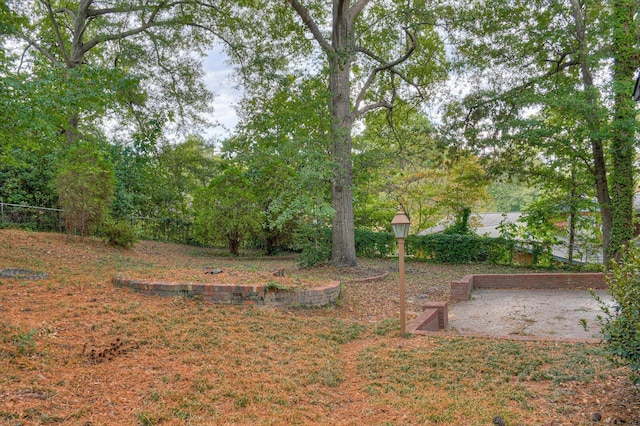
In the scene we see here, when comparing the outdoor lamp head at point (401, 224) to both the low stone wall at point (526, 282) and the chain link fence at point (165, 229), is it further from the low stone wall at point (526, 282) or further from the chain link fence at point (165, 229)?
the chain link fence at point (165, 229)

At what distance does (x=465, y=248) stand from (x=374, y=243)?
123 inches

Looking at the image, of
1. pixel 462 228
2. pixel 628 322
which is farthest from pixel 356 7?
pixel 628 322

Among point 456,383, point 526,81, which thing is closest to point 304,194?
point 456,383

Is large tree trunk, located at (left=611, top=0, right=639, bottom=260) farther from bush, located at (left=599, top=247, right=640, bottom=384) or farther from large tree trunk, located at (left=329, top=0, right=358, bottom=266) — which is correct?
bush, located at (left=599, top=247, right=640, bottom=384)

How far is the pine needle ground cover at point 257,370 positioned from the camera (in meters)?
2.62

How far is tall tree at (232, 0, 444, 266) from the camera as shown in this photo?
10.4 meters

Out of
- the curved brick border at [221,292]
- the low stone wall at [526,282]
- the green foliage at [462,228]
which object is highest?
the green foliage at [462,228]

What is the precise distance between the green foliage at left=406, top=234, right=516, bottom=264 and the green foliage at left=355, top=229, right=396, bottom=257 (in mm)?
1005

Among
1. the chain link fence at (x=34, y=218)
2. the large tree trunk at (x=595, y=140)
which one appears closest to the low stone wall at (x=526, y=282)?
the large tree trunk at (x=595, y=140)

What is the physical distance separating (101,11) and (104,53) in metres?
3.49

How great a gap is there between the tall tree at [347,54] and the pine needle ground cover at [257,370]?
533 centimetres

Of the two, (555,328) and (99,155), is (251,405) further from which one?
(99,155)

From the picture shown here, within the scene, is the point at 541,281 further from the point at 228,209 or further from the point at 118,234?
the point at 118,234

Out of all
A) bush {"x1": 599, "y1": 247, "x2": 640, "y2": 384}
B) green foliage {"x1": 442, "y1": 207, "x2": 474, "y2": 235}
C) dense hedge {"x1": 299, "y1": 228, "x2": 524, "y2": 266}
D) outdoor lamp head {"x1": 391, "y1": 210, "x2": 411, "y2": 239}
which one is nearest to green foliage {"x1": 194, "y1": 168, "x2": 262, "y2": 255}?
dense hedge {"x1": 299, "y1": 228, "x2": 524, "y2": 266}
